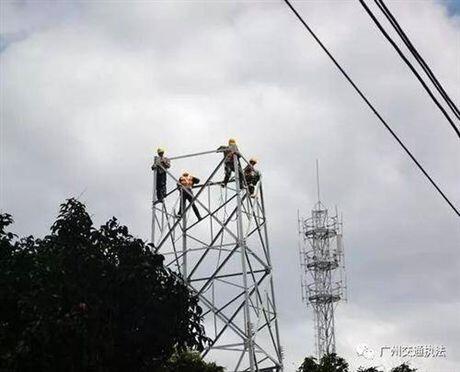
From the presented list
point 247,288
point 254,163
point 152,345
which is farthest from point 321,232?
point 152,345

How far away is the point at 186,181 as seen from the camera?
23.8 metres

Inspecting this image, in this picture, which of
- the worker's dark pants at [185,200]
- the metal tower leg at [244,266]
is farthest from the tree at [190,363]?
the worker's dark pants at [185,200]

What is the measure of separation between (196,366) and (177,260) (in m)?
3.14

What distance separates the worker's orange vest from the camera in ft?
77.9

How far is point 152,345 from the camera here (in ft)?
50.0

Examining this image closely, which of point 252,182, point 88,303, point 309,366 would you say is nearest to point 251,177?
point 252,182

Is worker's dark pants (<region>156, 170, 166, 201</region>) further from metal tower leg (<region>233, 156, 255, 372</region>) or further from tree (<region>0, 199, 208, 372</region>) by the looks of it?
tree (<region>0, 199, 208, 372</region>)

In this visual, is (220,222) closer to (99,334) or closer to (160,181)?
(160,181)

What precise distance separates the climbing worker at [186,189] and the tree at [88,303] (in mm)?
7315

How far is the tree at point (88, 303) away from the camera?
13.9 m

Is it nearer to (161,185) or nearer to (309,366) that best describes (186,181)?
(161,185)

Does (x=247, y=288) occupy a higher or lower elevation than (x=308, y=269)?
lower

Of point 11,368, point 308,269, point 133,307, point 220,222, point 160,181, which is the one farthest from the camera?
point 308,269

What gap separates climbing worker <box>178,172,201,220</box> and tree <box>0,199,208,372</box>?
7.31 metres
